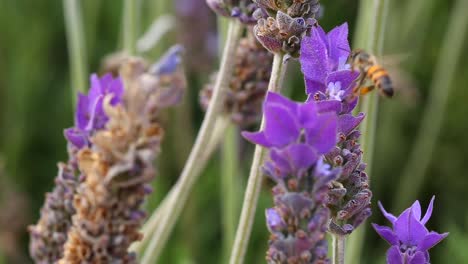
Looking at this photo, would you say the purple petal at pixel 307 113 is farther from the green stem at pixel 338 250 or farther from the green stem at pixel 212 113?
the green stem at pixel 212 113

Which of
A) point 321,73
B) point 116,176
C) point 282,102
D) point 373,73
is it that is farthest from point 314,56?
point 373,73

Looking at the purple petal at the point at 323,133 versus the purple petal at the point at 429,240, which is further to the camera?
the purple petal at the point at 429,240

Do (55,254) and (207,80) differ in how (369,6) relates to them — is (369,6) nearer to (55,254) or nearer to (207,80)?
(55,254)

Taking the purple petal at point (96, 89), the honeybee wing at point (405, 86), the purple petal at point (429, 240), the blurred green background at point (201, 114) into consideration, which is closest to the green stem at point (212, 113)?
the purple petal at point (96, 89)

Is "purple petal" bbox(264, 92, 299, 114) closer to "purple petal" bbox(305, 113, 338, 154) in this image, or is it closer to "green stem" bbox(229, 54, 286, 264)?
"purple petal" bbox(305, 113, 338, 154)

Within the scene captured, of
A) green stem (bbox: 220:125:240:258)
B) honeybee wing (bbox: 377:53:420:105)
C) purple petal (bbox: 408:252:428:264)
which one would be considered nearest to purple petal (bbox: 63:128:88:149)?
purple petal (bbox: 408:252:428:264)

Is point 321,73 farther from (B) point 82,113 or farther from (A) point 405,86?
(A) point 405,86

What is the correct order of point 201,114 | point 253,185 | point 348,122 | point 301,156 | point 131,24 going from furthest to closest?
1. point 201,114
2. point 131,24
3. point 253,185
4. point 348,122
5. point 301,156
